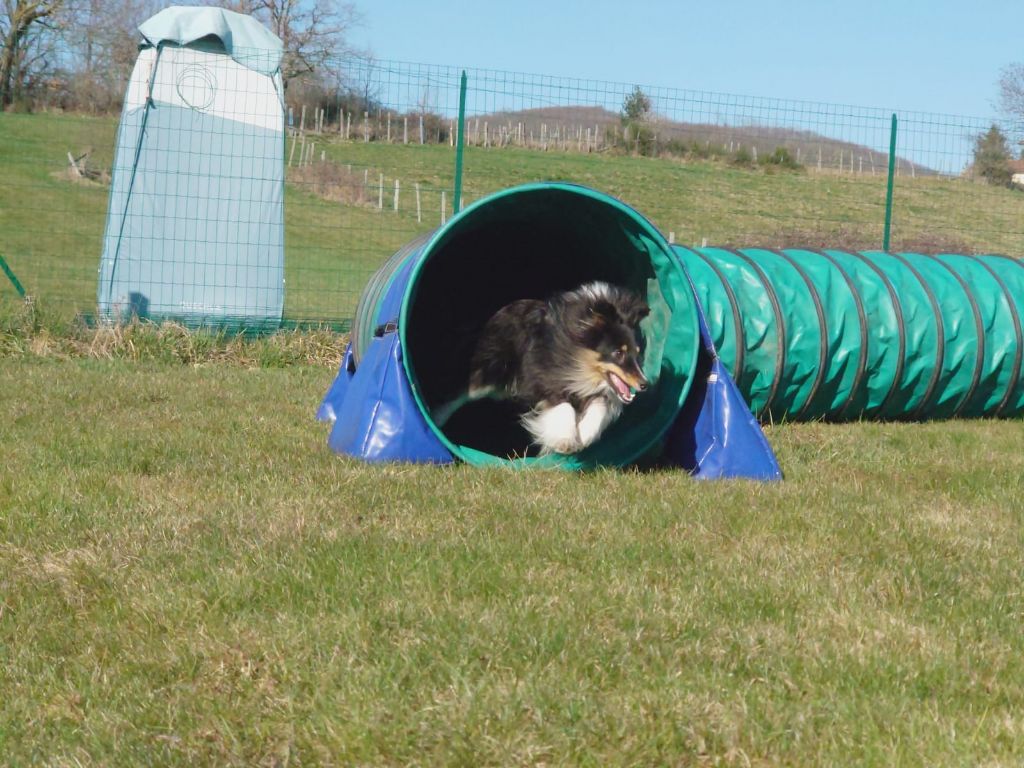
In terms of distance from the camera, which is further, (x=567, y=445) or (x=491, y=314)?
(x=491, y=314)

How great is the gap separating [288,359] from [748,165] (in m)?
10.2

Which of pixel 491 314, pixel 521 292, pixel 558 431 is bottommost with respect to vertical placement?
pixel 558 431

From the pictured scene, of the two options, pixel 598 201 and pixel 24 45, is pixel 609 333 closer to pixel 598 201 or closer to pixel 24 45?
pixel 598 201

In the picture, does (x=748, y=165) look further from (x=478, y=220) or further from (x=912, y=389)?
(x=478, y=220)

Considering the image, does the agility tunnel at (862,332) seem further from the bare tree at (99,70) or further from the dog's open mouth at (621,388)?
the bare tree at (99,70)

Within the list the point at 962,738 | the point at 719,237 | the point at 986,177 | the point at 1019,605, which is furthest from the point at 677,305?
the point at 719,237

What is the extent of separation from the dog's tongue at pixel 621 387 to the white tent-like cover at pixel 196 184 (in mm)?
5831

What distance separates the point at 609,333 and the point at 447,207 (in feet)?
32.8

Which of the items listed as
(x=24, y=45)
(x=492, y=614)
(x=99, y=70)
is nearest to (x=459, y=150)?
(x=492, y=614)

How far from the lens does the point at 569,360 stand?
615 centimetres

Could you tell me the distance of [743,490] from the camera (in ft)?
16.9

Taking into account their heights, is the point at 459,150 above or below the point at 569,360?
above

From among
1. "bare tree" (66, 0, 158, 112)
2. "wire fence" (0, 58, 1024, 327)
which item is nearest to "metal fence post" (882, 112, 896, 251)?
"wire fence" (0, 58, 1024, 327)

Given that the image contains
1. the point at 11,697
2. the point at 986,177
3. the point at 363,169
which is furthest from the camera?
the point at 363,169
